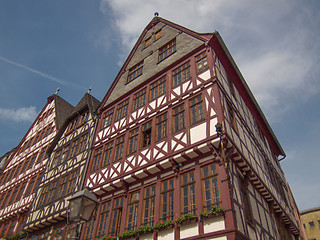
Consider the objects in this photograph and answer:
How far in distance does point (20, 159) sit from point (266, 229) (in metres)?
21.2

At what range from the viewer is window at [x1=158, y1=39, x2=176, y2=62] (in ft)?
52.0

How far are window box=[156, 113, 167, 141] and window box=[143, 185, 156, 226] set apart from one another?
2220mm

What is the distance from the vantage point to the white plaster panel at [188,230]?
870cm

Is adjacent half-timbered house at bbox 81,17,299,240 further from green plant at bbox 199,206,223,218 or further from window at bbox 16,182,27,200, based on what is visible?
window at bbox 16,182,27,200

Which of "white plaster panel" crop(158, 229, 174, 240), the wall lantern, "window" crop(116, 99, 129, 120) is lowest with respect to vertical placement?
the wall lantern

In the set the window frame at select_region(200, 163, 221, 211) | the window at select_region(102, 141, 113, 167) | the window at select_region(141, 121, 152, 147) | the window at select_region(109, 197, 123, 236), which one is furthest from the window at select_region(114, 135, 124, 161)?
the window frame at select_region(200, 163, 221, 211)

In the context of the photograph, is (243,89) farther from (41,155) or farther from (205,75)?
(41,155)

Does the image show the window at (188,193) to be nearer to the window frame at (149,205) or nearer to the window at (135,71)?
the window frame at (149,205)

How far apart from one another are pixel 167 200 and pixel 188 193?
3.07 ft

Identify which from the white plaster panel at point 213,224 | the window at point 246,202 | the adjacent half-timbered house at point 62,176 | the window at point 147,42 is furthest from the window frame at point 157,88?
the white plaster panel at point 213,224

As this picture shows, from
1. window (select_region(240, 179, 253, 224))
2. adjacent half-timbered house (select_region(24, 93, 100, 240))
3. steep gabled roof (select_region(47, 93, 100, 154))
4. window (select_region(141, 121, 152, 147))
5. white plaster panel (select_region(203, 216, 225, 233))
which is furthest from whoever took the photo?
steep gabled roof (select_region(47, 93, 100, 154))

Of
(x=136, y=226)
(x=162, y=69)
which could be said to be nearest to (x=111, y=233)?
(x=136, y=226)

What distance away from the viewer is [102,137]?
15914 mm

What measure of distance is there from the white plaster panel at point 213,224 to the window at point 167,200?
4.91ft
